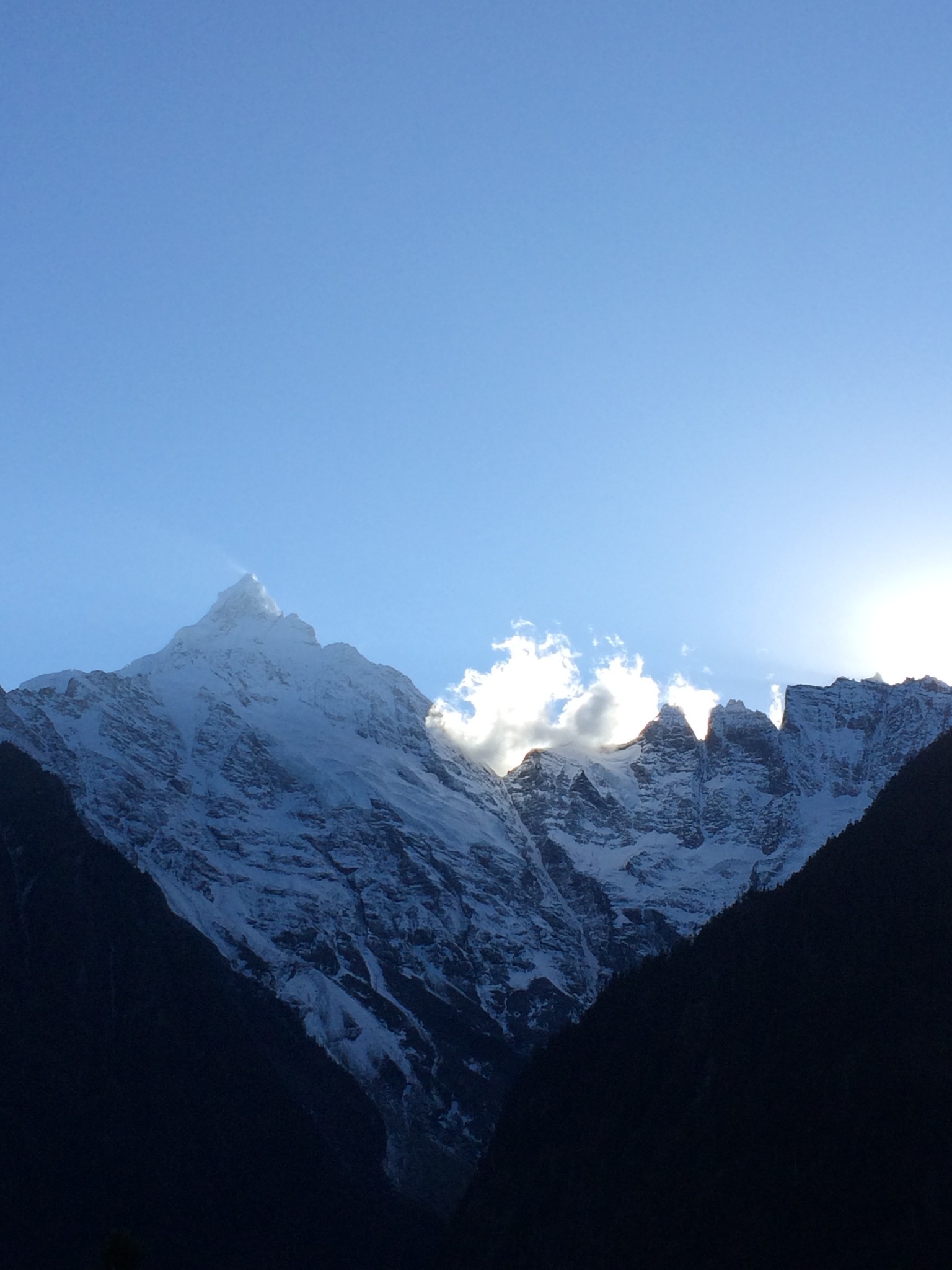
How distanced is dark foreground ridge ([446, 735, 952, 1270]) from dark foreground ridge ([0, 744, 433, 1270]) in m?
47.0

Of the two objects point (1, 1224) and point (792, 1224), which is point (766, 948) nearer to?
point (792, 1224)

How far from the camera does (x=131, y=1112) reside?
170125 mm

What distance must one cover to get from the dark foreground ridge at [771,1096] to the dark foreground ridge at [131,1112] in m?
47.0

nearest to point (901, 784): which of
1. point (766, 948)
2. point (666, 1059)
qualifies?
point (766, 948)

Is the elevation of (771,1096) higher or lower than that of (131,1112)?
higher

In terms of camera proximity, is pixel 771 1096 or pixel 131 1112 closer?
pixel 771 1096

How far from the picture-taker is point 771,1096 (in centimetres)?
10525

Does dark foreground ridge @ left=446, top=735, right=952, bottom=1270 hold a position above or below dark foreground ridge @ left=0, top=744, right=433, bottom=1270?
above

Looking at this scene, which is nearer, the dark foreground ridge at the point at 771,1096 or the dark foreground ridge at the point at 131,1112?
the dark foreground ridge at the point at 771,1096

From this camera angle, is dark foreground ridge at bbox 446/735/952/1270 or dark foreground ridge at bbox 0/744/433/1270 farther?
dark foreground ridge at bbox 0/744/433/1270

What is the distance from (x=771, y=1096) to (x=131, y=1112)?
99982 millimetres

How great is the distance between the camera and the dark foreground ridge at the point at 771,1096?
297 ft

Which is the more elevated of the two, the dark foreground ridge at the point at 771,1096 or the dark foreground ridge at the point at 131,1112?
the dark foreground ridge at the point at 771,1096

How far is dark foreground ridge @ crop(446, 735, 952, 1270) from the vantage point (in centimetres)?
9056
